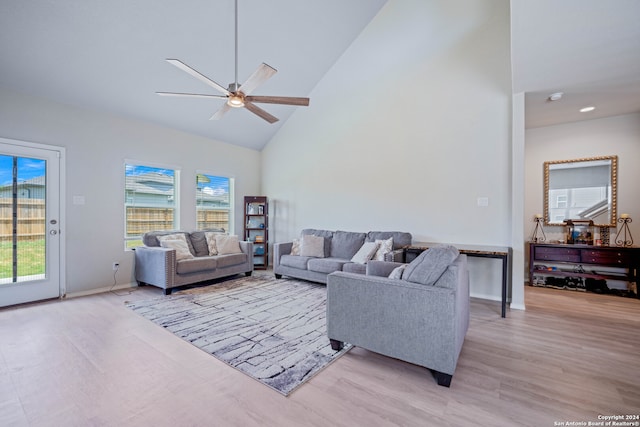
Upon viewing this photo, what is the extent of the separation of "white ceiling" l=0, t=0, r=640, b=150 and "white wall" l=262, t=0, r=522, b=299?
20.7 inches

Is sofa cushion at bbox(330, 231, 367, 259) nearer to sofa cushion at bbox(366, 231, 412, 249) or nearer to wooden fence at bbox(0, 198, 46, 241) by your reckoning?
sofa cushion at bbox(366, 231, 412, 249)

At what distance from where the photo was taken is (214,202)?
5.74m

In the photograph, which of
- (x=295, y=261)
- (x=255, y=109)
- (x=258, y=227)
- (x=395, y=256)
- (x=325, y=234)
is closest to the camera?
(x=255, y=109)

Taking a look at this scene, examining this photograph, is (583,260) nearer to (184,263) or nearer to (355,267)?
(355,267)

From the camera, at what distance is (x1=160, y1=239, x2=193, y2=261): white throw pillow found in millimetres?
4164

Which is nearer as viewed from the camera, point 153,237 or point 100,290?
point 100,290

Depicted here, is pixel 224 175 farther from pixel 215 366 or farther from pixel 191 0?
pixel 215 366

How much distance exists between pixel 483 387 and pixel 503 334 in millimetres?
1104

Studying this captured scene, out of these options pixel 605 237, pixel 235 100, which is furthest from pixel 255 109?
pixel 605 237

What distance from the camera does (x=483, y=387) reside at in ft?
6.00

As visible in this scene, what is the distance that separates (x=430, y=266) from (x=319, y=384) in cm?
114

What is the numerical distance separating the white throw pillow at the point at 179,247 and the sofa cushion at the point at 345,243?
2415 mm

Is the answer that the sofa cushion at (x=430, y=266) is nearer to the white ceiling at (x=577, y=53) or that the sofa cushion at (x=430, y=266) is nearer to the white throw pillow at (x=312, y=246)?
the white ceiling at (x=577, y=53)

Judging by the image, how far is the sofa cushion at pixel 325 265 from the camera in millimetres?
4195
